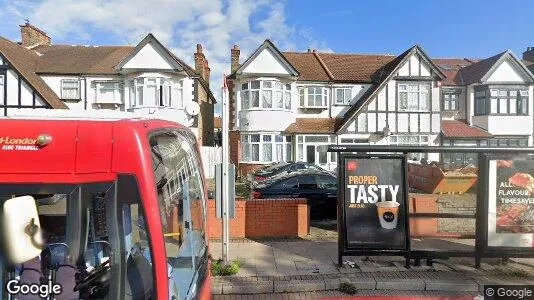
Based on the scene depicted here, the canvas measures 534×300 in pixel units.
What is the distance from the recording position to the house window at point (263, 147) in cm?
1978

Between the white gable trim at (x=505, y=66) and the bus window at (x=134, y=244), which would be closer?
the bus window at (x=134, y=244)

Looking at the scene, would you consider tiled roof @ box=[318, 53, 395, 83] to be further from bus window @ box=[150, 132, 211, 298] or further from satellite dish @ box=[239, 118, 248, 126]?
bus window @ box=[150, 132, 211, 298]

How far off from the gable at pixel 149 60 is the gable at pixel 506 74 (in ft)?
66.5

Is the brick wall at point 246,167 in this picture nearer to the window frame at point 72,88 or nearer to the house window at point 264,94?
the house window at point 264,94

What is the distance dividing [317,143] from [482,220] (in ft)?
49.3

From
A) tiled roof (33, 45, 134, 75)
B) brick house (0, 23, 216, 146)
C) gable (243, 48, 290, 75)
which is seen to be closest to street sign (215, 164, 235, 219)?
brick house (0, 23, 216, 146)

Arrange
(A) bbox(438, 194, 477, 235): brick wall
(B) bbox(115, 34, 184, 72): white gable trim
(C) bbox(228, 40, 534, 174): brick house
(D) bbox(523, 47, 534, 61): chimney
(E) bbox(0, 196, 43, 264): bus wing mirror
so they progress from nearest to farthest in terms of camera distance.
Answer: (E) bbox(0, 196, 43, 264): bus wing mirror, (A) bbox(438, 194, 477, 235): brick wall, (B) bbox(115, 34, 184, 72): white gable trim, (C) bbox(228, 40, 534, 174): brick house, (D) bbox(523, 47, 534, 61): chimney

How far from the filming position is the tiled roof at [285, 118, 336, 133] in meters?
19.9

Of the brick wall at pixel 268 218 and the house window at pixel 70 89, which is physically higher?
the house window at pixel 70 89

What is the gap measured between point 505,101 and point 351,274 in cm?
2277

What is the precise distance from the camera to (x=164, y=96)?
62.6 feet

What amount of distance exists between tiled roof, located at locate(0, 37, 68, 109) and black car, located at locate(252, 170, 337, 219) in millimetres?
14527

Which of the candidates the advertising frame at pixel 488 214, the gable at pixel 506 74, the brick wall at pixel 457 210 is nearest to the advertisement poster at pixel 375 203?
the advertising frame at pixel 488 214

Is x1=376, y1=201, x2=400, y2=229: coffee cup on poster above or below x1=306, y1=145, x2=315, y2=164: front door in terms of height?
below
